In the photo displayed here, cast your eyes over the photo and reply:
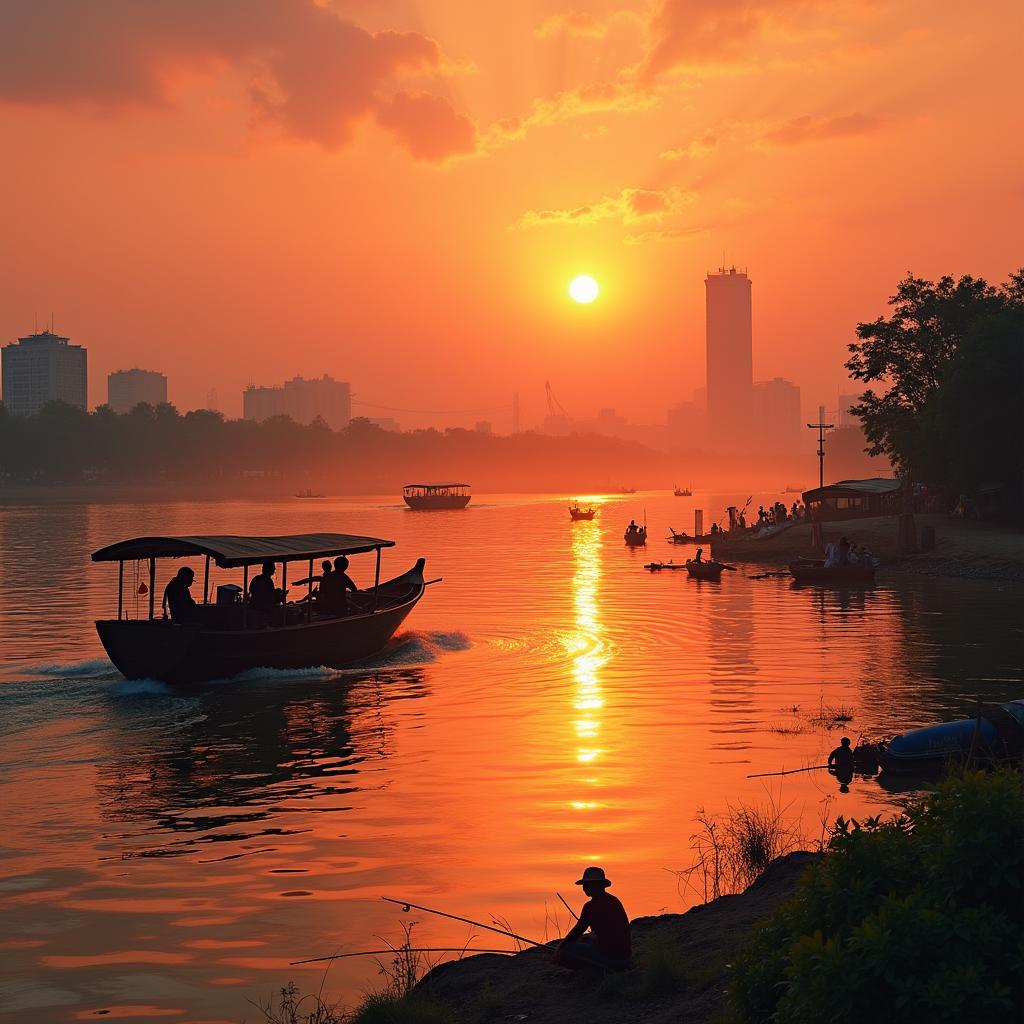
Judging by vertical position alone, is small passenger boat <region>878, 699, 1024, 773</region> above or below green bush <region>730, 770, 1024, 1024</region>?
below

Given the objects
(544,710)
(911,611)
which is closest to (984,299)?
(911,611)

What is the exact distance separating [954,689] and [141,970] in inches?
801

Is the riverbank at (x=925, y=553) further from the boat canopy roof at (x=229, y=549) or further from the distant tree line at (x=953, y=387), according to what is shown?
the boat canopy roof at (x=229, y=549)

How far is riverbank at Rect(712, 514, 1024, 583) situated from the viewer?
54750mm

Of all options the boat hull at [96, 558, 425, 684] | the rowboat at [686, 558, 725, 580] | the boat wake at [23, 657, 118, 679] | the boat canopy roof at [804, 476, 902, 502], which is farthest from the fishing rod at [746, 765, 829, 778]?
the boat canopy roof at [804, 476, 902, 502]

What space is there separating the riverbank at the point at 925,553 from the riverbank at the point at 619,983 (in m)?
44.5

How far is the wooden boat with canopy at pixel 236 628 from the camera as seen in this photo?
86.4ft

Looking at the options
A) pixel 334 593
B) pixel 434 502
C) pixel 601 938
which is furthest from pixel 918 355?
pixel 434 502

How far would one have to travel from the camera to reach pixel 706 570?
56.8m

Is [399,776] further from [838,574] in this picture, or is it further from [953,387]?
[953,387]

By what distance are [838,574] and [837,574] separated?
0.14ft

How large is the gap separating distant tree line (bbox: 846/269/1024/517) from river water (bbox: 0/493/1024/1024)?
21.9 m

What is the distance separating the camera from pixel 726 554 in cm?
6888

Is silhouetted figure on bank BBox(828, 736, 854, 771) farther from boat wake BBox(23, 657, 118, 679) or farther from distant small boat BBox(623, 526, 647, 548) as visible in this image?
distant small boat BBox(623, 526, 647, 548)
